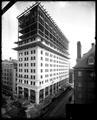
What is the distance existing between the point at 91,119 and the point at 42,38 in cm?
1028

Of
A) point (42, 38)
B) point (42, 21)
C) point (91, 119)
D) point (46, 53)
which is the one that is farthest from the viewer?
point (46, 53)

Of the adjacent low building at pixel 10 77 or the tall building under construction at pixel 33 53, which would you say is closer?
the tall building under construction at pixel 33 53

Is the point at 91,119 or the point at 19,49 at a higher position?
the point at 19,49

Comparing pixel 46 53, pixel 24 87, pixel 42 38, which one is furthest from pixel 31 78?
pixel 42 38

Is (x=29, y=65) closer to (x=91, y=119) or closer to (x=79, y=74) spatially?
(x=79, y=74)

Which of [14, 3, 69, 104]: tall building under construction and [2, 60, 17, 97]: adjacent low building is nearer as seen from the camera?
[14, 3, 69, 104]: tall building under construction

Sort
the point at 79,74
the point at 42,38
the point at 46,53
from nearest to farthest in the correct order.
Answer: the point at 79,74, the point at 42,38, the point at 46,53

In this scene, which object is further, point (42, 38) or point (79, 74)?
point (42, 38)

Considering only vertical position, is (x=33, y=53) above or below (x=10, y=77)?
above

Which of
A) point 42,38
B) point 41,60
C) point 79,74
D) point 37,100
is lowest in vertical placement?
point 37,100

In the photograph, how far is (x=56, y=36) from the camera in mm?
10906

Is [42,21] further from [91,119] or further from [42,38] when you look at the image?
[91,119]

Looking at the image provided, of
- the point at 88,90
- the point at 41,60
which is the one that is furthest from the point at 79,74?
the point at 41,60

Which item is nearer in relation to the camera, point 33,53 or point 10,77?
point 33,53
